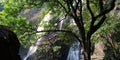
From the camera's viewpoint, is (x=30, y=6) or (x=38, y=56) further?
(x=38, y=56)

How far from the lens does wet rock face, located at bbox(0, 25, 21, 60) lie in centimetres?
972

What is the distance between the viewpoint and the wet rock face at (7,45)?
9.72m

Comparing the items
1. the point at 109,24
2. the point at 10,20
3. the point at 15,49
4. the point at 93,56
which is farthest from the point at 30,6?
the point at 93,56

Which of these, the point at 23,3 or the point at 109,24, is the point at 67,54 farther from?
the point at 23,3

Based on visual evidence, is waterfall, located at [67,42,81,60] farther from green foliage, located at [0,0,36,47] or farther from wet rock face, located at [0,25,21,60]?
wet rock face, located at [0,25,21,60]

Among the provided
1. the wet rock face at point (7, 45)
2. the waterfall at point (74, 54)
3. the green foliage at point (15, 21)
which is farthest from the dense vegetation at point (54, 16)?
Answer: the waterfall at point (74, 54)

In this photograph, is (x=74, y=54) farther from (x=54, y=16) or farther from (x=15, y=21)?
(x=15, y=21)

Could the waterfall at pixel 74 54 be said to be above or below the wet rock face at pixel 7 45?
below

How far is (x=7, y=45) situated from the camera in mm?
9922

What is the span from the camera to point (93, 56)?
2983 centimetres

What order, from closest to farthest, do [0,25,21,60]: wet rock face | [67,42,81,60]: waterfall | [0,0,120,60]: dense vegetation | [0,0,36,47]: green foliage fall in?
[0,25,21,60]: wet rock face → [0,0,120,60]: dense vegetation → [0,0,36,47]: green foliage → [67,42,81,60]: waterfall

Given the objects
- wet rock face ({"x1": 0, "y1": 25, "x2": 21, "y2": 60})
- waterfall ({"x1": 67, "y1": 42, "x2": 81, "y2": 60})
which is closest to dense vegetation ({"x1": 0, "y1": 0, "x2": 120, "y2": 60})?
wet rock face ({"x1": 0, "y1": 25, "x2": 21, "y2": 60})

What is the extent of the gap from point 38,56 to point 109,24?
46.0ft

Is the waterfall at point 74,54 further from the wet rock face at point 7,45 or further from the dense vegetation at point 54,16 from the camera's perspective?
the wet rock face at point 7,45
